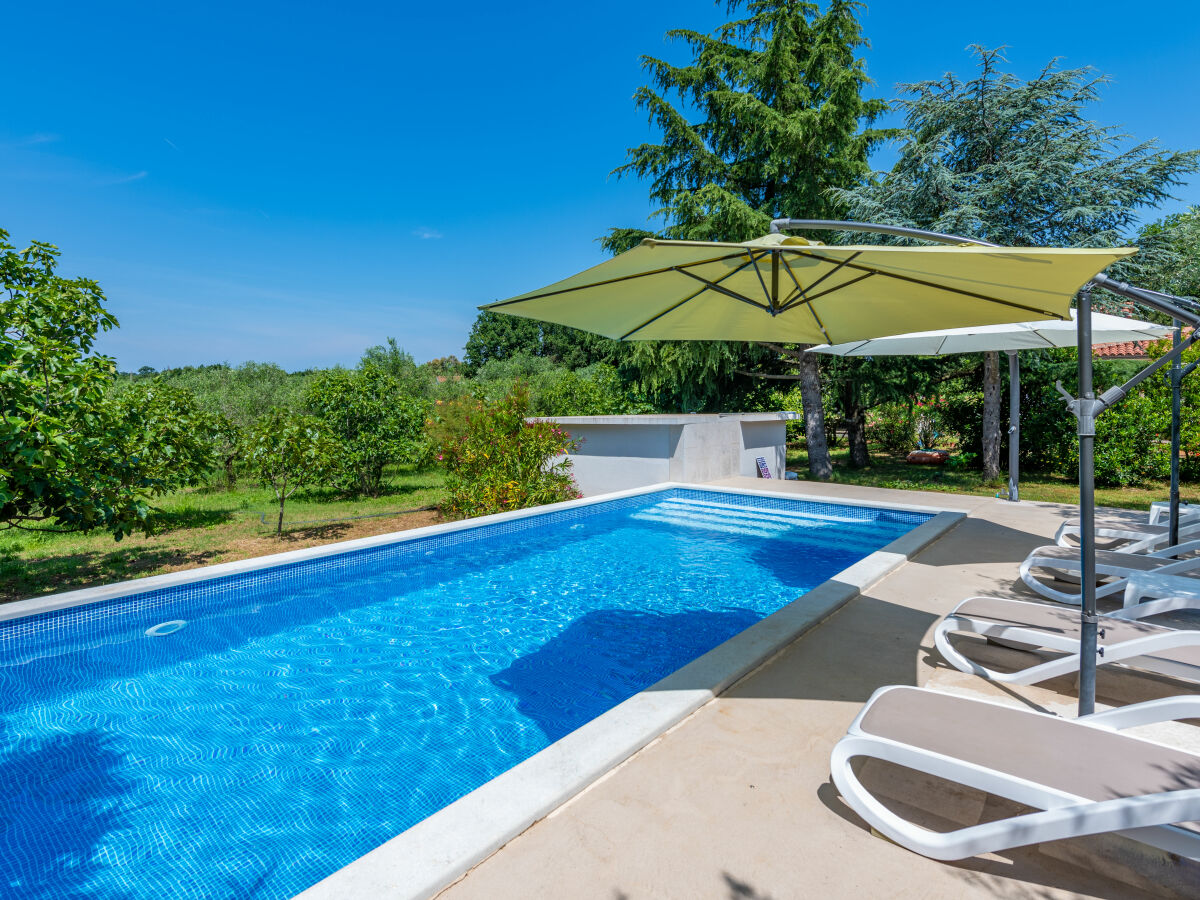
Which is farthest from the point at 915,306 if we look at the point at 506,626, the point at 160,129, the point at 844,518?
the point at 160,129

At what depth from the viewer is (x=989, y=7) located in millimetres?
11836

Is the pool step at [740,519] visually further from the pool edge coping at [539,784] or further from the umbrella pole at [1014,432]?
the pool edge coping at [539,784]

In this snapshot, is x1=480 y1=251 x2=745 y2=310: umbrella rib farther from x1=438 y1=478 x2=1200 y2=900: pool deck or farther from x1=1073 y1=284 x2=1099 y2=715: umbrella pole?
x1=438 y1=478 x2=1200 y2=900: pool deck

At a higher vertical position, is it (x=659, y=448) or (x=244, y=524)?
(x=659, y=448)

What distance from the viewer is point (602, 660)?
4543mm

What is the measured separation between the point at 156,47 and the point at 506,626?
16049 millimetres

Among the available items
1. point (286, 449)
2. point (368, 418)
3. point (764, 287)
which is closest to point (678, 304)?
point (764, 287)

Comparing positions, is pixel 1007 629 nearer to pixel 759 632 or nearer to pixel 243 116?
pixel 759 632

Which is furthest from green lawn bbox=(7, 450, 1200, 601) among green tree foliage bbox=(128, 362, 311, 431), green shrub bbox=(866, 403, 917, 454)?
green shrub bbox=(866, 403, 917, 454)

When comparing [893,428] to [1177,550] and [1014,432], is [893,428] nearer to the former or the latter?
[1014,432]

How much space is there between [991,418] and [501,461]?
10514 millimetres

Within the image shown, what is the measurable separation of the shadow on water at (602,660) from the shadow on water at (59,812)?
223 cm

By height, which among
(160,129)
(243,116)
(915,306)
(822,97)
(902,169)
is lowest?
(915,306)

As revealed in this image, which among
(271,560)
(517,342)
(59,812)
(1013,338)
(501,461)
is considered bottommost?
(59,812)
